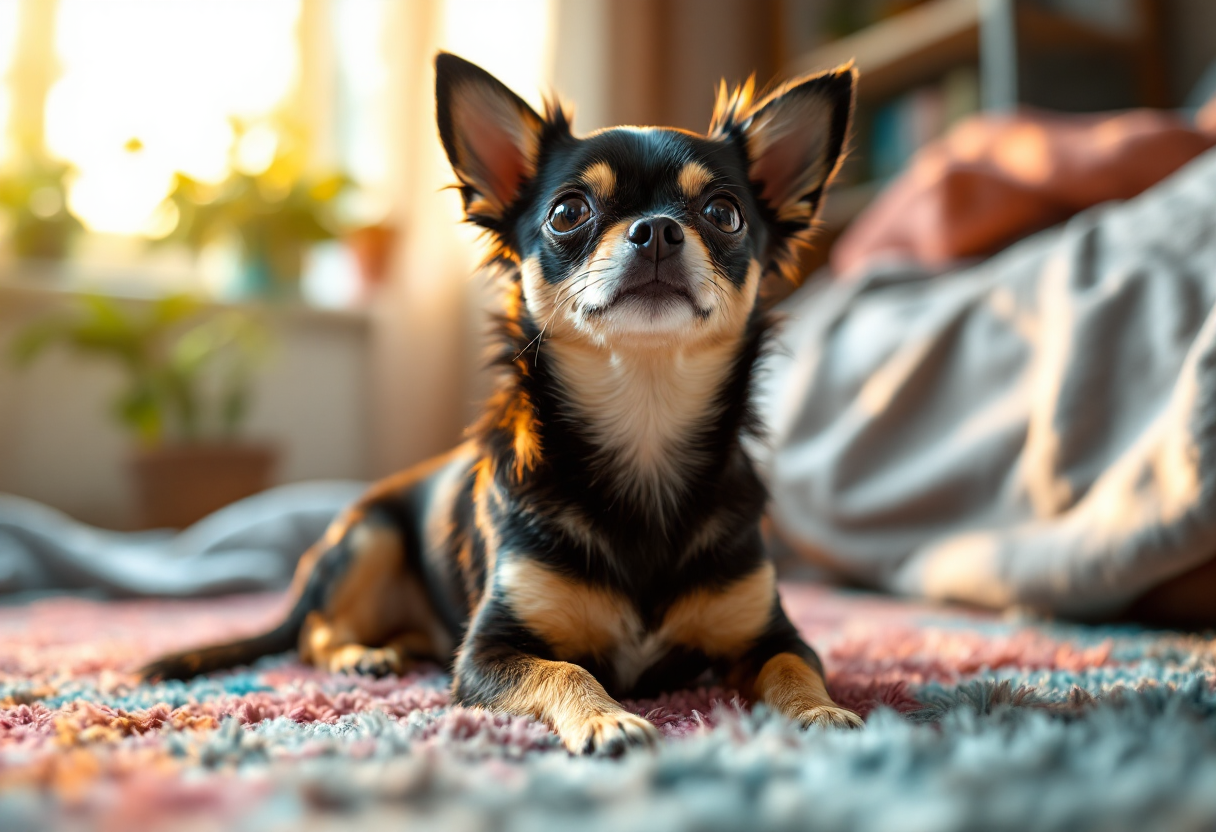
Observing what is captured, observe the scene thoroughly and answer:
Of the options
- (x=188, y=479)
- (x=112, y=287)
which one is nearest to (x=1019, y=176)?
(x=188, y=479)

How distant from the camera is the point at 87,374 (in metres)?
3.66

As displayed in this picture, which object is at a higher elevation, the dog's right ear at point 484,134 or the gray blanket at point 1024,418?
the dog's right ear at point 484,134

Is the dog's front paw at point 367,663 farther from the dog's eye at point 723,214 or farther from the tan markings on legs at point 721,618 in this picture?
the dog's eye at point 723,214

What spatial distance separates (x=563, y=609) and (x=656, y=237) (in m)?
0.48

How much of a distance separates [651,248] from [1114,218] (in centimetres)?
125

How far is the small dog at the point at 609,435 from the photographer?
111 cm

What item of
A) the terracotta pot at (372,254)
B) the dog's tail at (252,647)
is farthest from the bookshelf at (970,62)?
the dog's tail at (252,647)

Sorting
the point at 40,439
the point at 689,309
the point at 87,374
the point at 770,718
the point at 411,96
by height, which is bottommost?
the point at 40,439

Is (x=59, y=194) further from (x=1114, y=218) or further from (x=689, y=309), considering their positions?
(x=1114, y=218)

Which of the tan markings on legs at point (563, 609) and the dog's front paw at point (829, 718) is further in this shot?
the tan markings on legs at point (563, 609)

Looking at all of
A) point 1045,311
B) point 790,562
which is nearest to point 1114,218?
point 1045,311

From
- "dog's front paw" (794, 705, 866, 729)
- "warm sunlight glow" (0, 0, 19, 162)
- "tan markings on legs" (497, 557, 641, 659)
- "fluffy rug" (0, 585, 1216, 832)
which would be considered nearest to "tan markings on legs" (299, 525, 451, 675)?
"fluffy rug" (0, 585, 1216, 832)

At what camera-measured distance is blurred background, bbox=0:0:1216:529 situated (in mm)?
3266

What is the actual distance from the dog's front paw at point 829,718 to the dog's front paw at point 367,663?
0.69 meters
